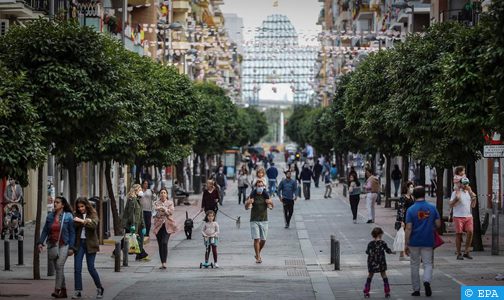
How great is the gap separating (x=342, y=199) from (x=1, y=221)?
1082 inches

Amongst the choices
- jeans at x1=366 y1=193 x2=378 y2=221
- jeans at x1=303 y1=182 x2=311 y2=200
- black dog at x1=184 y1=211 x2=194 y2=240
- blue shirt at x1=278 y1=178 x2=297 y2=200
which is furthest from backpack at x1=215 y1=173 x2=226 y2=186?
black dog at x1=184 y1=211 x2=194 y2=240

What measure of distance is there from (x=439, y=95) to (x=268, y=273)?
490cm

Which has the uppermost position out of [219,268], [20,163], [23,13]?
[23,13]

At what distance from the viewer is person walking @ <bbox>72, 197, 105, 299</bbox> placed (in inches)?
842

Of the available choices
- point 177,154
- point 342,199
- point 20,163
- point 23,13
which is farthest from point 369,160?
point 20,163

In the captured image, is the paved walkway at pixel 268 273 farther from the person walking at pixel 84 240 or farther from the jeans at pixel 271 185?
the jeans at pixel 271 185

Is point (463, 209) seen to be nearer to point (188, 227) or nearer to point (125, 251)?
point (125, 251)

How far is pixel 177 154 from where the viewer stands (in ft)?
159

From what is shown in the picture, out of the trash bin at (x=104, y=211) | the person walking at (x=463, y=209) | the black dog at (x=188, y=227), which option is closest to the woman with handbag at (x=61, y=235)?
the person walking at (x=463, y=209)

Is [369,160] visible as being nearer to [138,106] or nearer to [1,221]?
[1,221]

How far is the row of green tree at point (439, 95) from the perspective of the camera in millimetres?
19406

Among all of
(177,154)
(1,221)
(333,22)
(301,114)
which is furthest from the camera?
(301,114)

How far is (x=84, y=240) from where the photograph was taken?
70.8 ft

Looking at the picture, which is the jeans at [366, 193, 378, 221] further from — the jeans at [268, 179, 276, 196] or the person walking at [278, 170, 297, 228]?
the jeans at [268, 179, 276, 196]
